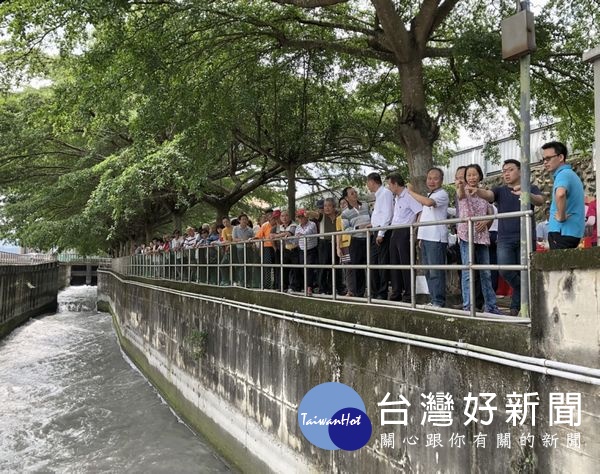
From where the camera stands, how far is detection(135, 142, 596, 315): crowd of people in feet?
12.7

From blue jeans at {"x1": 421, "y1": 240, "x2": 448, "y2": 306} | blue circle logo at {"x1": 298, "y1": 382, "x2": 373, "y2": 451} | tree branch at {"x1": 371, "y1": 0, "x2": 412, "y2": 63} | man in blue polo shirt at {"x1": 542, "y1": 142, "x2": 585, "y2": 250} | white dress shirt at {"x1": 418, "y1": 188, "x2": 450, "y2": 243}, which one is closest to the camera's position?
man in blue polo shirt at {"x1": 542, "y1": 142, "x2": 585, "y2": 250}

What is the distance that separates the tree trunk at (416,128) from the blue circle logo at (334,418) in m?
4.33

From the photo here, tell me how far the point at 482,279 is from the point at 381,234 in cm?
145

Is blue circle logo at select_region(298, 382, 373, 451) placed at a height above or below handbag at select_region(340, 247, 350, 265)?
below

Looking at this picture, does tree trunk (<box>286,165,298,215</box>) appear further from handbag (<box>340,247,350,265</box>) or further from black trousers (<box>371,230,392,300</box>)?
black trousers (<box>371,230,392,300</box>)

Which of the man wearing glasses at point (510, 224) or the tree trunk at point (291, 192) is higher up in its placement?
the tree trunk at point (291, 192)

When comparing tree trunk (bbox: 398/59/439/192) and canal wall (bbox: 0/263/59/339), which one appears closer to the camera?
tree trunk (bbox: 398/59/439/192)

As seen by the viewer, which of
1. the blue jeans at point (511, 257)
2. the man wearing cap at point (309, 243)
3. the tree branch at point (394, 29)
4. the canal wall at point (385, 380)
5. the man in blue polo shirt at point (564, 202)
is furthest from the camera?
the tree branch at point (394, 29)

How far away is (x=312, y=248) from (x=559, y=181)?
425 centimetres

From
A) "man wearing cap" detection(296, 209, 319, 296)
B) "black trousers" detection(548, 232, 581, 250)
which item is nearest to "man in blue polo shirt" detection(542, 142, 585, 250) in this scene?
"black trousers" detection(548, 232, 581, 250)

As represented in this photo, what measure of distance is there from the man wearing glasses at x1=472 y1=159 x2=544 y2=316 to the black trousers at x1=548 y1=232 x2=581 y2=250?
0.51 meters

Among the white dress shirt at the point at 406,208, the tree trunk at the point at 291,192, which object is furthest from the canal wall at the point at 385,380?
the tree trunk at the point at 291,192

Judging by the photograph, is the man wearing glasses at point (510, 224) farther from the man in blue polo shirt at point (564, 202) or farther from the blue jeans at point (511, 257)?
the man in blue polo shirt at point (564, 202)

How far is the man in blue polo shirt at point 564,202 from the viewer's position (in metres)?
3.71
